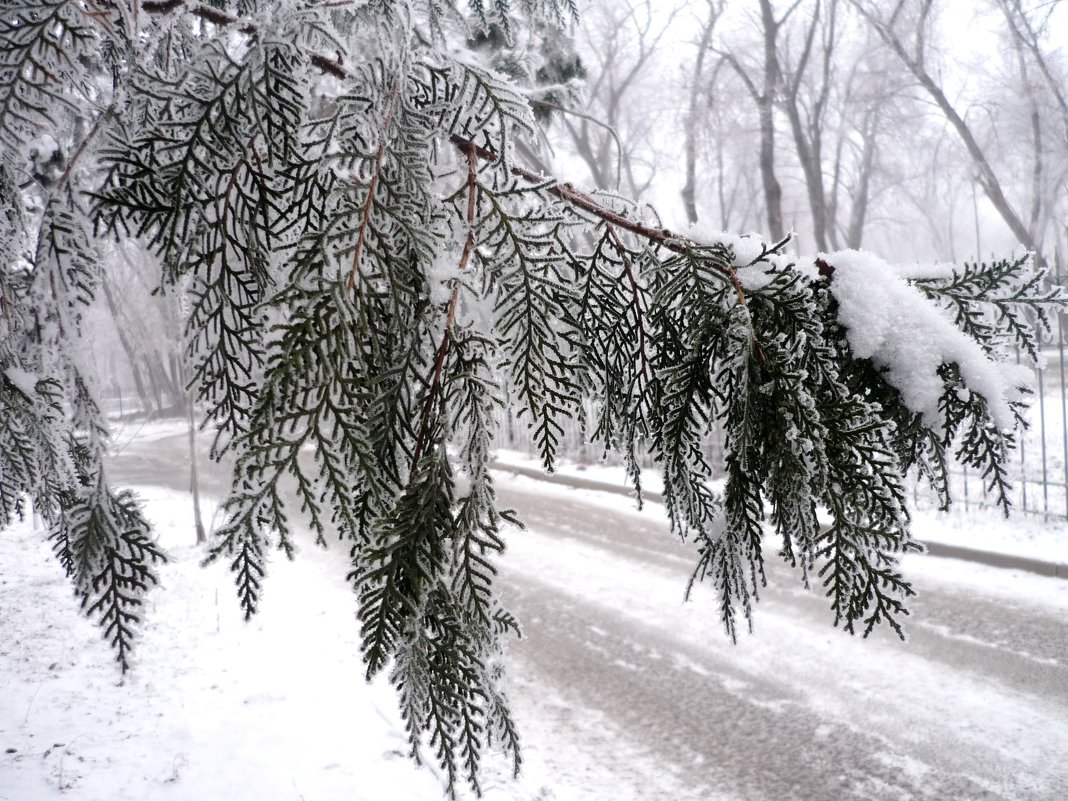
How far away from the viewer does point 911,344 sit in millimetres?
1188

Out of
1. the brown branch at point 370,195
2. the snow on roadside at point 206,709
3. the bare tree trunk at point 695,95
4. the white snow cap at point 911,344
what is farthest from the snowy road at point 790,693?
the bare tree trunk at point 695,95

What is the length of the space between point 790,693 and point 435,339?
5.20m

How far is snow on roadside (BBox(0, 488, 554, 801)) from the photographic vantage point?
4320 mm

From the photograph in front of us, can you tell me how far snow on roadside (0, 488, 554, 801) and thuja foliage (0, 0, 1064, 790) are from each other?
9.65 ft

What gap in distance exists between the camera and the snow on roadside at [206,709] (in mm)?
4320

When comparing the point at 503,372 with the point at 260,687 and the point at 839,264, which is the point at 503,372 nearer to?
the point at 839,264

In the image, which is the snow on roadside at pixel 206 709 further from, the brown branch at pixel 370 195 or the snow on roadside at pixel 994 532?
the brown branch at pixel 370 195

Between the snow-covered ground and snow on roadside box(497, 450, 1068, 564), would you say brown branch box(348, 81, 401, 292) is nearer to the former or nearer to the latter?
the snow-covered ground

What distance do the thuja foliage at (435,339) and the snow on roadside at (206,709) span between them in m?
2.94

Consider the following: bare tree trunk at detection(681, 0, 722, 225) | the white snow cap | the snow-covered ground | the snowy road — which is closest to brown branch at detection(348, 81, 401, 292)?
the white snow cap

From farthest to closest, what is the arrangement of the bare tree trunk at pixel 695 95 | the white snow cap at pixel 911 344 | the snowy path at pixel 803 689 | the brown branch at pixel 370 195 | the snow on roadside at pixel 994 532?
the bare tree trunk at pixel 695 95, the snow on roadside at pixel 994 532, the snowy path at pixel 803 689, the white snow cap at pixel 911 344, the brown branch at pixel 370 195

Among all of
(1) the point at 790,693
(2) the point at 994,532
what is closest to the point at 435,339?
(1) the point at 790,693

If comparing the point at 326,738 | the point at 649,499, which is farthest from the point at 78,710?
the point at 649,499

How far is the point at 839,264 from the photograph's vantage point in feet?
4.22
